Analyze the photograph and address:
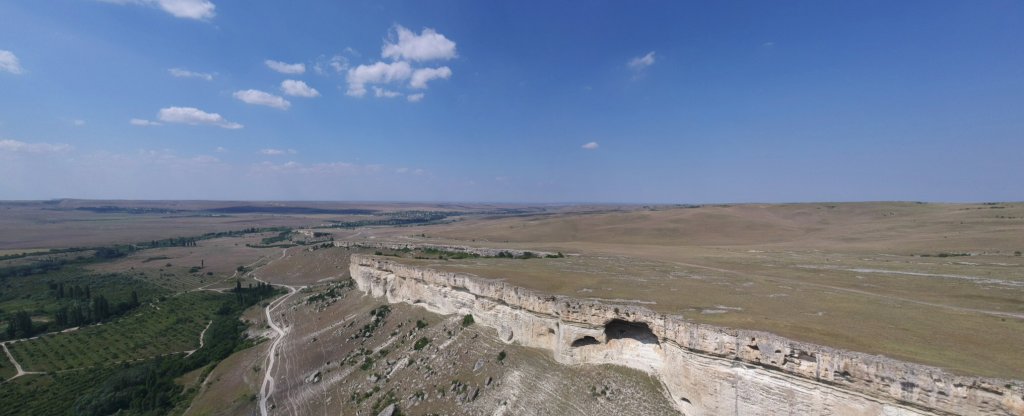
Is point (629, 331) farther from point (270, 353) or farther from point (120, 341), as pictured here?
point (120, 341)

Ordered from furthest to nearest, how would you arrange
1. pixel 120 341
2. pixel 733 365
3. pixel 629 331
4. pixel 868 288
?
pixel 120 341, pixel 868 288, pixel 629 331, pixel 733 365

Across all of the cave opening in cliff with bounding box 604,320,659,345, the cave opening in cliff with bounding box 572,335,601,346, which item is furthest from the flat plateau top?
the cave opening in cliff with bounding box 572,335,601,346

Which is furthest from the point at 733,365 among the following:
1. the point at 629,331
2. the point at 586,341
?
the point at 586,341

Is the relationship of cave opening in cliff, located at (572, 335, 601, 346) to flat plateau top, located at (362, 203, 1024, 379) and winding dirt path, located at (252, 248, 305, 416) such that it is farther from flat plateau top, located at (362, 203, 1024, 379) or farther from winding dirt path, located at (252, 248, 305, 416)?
winding dirt path, located at (252, 248, 305, 416)

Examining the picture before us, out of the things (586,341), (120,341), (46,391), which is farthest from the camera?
(120,341)

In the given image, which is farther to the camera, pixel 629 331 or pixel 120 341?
pixel 120 341

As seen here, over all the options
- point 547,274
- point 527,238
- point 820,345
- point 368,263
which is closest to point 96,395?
point 368,263
